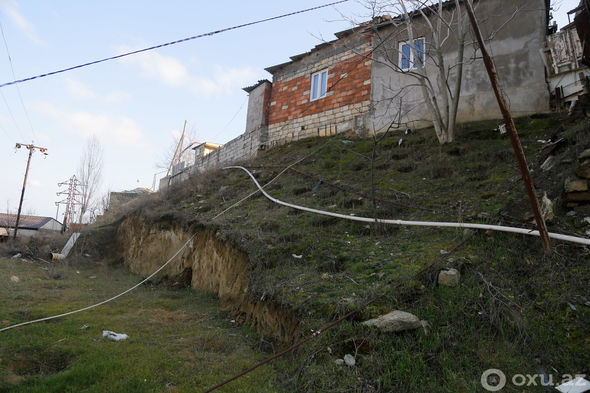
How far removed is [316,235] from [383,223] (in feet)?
3.51

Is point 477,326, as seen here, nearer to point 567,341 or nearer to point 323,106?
point 567,341

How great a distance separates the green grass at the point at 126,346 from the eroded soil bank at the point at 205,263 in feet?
0.89

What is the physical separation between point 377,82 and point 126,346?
33.1 ft

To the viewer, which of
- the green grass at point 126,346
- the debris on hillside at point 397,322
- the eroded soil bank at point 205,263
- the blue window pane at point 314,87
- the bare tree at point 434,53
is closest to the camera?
the debris on hillside at point 397,322

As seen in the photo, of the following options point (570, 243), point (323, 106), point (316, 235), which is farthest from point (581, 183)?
point (323, 106)

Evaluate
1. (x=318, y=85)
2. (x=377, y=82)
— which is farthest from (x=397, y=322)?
(x=318, y=85)

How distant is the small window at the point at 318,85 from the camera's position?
41.0 feet

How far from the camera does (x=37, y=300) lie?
653 centimetres

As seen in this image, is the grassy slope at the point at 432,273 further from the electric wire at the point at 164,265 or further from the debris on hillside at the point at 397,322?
the electric wire at the point at 164,265

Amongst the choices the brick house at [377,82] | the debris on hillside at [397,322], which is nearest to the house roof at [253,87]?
the brick house at [377,82]

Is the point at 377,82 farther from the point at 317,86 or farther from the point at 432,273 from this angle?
the point at 432,273

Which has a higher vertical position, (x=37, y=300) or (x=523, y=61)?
(x=523, y=61)

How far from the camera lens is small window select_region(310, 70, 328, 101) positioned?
1250 centimetres

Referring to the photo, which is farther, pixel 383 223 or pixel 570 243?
pixel 383 223
